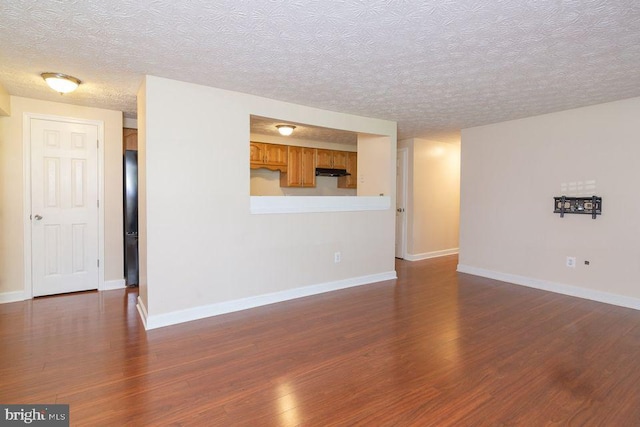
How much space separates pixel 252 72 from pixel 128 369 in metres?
2.55

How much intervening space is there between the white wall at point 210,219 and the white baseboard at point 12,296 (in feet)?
6.31

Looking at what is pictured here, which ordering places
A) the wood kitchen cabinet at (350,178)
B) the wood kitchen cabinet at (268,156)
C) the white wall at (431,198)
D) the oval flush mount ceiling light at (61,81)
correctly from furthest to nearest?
the wood kitchen cabinet at (350,178) → the white wall at (431,198) → the wood kitchen cabinet at (268,156) → the oval flush mount ceiling light at (61,81)

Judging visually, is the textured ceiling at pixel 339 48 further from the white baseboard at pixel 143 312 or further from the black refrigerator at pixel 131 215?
the white baseboard at pixel 143 312

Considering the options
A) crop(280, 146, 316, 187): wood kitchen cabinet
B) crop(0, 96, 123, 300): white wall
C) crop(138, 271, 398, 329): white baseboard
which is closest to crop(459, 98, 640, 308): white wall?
crop(138, 271, 398, 329): white baseboard

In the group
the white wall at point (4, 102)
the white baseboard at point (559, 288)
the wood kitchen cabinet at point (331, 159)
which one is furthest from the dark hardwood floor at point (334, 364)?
the wood kitchen cabinet at point (331, 159)

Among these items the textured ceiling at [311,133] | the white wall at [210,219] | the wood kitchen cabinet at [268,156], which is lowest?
the white wall at [210,219]

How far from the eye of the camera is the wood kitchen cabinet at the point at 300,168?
6.00 m

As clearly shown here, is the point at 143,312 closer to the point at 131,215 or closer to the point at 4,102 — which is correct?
the point at 131,215

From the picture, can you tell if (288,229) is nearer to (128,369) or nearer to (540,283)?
(128,369)

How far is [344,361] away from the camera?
245 centimetres

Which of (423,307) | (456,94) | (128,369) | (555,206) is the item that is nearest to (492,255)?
(555,206)

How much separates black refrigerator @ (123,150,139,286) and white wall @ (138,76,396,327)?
138 centimetres

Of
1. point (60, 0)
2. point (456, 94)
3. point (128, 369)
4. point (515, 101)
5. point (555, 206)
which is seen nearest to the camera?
point (60, 0)

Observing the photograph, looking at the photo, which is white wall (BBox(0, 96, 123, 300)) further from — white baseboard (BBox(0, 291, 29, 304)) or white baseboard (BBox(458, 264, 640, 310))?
white baseboard (BBox(458, 264, 640, 310))
